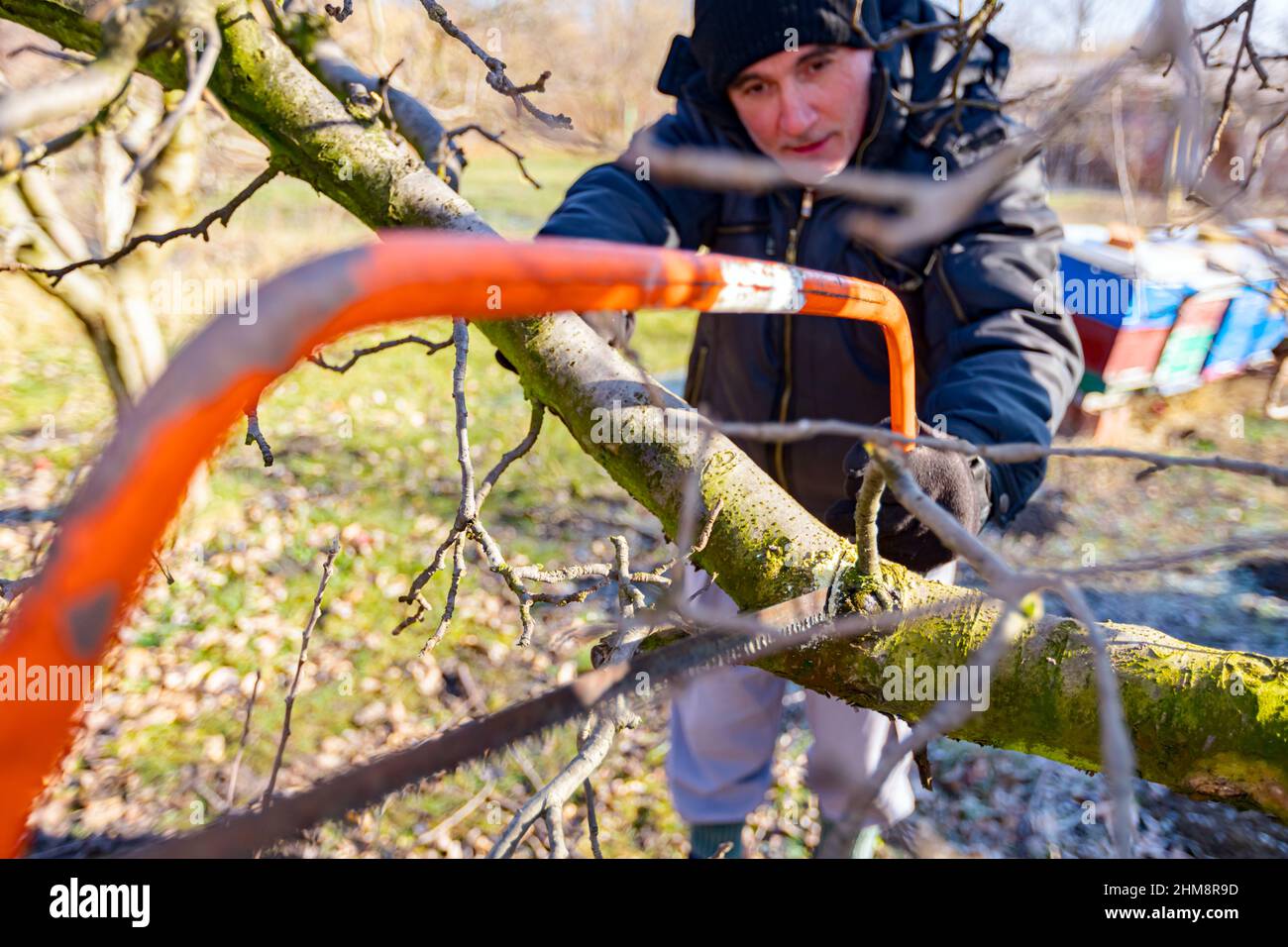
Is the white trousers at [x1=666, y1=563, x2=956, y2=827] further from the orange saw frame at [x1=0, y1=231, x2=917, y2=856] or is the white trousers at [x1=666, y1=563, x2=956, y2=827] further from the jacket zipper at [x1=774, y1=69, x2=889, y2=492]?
the orange saw frame at [x1=0, y1=231, x2=917, y2=856]

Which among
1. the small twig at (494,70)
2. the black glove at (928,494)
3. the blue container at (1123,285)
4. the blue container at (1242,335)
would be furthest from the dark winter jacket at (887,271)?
the blue container at (1242,335)

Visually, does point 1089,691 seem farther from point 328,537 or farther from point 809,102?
point 328,537

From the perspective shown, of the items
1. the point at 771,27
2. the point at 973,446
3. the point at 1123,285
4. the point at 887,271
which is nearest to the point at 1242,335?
the point at 1123,285

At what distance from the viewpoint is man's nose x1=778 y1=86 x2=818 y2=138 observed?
7.40 ft

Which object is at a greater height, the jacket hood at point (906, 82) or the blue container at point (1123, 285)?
the blue container at point (1123, 285)

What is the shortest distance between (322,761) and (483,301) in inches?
142

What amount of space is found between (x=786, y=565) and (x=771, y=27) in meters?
1.69

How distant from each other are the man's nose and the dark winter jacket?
0.64 feet

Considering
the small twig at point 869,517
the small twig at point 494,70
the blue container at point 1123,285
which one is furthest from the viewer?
the blue container at point 1123,285

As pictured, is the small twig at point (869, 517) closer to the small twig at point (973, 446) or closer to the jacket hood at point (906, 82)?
the small twig at point (973, 446)

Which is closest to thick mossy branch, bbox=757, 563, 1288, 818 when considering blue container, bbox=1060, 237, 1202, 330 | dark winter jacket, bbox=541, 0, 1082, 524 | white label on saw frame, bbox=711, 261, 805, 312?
white label on saw frame, bbox=711, 261, 805, 312

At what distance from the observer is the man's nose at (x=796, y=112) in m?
2.26

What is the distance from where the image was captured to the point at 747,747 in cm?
294

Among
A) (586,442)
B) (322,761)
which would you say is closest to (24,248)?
(322,761)
